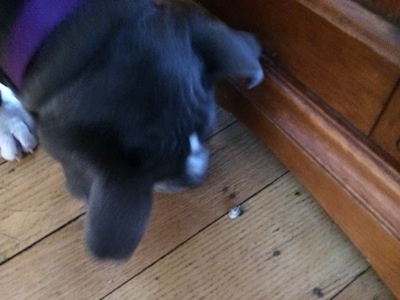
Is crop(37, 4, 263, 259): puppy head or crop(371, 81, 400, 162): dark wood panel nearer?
crop(37, 4, 263, 259): puppy head

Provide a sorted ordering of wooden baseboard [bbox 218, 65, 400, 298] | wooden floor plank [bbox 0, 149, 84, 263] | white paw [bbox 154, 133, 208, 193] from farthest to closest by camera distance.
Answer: wooden floor plank [bbox 0, 149, 84, 263] < wooden baseboard [bbox 218, 65, 400, 298] < white paw [bbox 154, 133, 208, 193]

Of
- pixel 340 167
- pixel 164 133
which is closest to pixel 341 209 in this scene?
pixel 340 167

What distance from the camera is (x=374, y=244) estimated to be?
2.61 feet

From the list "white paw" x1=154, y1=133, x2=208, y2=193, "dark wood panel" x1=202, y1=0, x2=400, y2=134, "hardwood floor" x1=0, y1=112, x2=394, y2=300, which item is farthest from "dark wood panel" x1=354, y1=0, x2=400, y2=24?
"hardwood floor" x1=0, y1=112, x2=394, y2=300

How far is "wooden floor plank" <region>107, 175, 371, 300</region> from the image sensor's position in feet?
2.73

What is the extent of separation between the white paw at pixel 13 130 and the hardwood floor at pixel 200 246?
24 millimetres

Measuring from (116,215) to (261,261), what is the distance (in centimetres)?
41

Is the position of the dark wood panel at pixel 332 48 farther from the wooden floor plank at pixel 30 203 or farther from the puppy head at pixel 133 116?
the wooden floor plank at pixel 30 203

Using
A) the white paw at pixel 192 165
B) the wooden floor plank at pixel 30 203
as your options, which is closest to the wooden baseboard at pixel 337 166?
the white paw at pixel 192 165

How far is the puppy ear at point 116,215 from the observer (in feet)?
1.68

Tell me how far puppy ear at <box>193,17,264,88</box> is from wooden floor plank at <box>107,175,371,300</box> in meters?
0.33

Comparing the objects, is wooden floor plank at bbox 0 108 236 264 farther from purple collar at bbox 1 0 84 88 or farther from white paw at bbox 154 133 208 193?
purple collar at bbox 1 0 84 88

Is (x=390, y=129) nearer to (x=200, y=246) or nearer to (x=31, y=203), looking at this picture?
(x=200, y=246)

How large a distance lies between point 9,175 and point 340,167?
0.55 meters
